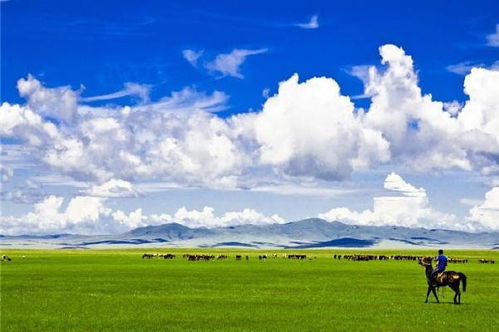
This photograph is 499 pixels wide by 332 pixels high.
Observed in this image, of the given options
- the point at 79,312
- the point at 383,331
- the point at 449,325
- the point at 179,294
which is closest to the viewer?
the point at 383,331

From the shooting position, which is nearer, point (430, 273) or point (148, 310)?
point (148, 310)

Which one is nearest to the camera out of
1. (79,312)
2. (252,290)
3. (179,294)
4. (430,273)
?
(79,312)

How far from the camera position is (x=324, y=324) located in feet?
82.0

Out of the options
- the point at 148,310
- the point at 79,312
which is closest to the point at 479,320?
the point at 148,310

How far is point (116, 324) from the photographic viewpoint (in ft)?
81.8

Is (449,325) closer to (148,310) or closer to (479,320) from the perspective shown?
(479,320)

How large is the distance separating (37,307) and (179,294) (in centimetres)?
929

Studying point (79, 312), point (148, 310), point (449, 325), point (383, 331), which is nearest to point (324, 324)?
point (383, 331)

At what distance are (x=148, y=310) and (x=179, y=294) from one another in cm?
841

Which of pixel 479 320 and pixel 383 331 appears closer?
pixel 383 331

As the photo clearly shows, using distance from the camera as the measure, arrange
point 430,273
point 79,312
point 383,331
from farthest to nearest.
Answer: point 430,273, point 79,312, point 383,331

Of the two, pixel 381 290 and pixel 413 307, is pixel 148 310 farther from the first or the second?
pixel 381 290

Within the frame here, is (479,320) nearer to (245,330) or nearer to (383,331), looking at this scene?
(383,331)

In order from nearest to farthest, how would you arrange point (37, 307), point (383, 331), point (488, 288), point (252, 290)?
point (383, 331)
point (37, 307)
point (252, 290)
point (488, 288)
